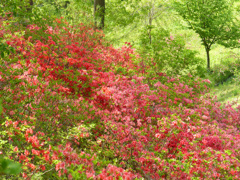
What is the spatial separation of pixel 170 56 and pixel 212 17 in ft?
15.5

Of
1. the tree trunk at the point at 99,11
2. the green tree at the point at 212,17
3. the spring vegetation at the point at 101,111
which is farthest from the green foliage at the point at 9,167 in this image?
the green tree at the point at 212,17

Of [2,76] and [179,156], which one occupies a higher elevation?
[2,76]

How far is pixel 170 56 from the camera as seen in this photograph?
31.9 ft

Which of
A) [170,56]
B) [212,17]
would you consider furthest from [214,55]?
[170,56]

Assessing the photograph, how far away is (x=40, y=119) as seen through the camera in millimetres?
4246

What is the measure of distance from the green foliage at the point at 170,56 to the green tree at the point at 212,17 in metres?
3.01

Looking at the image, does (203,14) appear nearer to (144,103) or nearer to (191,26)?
(191,26)

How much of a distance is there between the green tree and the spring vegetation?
9.67ft

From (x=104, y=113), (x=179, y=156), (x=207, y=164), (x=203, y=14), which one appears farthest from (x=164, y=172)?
(x=203, y=14)

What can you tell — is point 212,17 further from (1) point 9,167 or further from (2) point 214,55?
(1) point 9,167

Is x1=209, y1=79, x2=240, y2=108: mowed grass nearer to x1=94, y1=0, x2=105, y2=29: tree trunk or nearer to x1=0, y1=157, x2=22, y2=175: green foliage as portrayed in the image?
x1=94, y1=0, x2=105, y2=29: tree trunk

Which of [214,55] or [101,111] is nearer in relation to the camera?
[101,111]

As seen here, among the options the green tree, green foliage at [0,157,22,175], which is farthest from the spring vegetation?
the green tree

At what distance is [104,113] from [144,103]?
3.74ft
